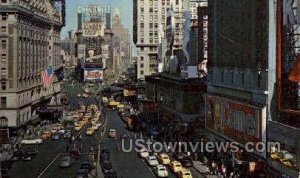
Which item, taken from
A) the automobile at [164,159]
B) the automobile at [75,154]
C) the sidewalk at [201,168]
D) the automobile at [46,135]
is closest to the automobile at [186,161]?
the sidewalk at [201,168]

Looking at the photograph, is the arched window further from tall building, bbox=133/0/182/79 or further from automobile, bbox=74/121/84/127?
tall building, bbox=133/0/182/79

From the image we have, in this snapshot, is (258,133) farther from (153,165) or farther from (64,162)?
(64,162)

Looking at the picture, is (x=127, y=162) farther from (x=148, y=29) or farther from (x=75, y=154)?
(x=148, y=29)

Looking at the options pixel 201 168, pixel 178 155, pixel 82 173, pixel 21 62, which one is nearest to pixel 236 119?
pixel 201 168

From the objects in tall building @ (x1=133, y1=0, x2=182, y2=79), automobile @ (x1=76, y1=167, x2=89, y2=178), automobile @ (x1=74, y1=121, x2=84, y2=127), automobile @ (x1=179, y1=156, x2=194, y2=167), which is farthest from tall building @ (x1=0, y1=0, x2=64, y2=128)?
tall building @ (x1=133, y1=0, x2=182, y2=79)

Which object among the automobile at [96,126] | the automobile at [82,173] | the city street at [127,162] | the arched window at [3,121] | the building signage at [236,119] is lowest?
the city street at [127,162]

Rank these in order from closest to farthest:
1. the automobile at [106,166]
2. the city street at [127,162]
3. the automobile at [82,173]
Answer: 1. the automobile at [82,173]
2. the city street at [127,162]
3. the automobile at [106,166]

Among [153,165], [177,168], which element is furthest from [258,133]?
[153,165]

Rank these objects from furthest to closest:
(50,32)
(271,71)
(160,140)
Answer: (50,32) < (160,140) < (271,71)

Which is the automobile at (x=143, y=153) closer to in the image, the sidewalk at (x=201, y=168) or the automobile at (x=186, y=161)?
the automobile at (x=186, y=161)
